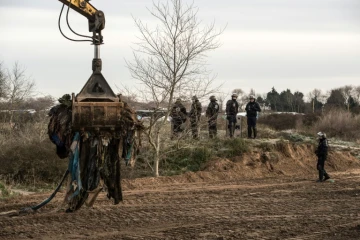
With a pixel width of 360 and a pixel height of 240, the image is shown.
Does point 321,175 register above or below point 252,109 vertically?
below

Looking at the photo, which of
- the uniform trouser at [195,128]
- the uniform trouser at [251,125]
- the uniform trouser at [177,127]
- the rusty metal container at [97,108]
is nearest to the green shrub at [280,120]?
the uniform trouser at [251,125]

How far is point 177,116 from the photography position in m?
19.6

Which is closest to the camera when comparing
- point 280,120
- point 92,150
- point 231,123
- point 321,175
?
point 92,150

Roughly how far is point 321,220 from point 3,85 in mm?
25509

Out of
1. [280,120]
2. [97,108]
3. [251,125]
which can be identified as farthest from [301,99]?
[97,108]

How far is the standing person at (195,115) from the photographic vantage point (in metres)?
19.2

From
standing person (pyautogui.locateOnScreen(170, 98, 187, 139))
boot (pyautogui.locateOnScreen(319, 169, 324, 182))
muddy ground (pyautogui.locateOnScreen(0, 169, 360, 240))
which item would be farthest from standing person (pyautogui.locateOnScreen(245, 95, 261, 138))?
muddy ground (pyautogui.locateOnScreen(0, 169, 360, 240))

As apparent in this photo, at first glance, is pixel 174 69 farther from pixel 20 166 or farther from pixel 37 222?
pixel 37 222

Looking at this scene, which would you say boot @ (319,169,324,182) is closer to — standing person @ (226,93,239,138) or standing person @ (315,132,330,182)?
standing person @ (315,132,330,182)

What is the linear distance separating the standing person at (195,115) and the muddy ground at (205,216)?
3.21m

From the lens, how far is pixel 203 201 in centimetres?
1459

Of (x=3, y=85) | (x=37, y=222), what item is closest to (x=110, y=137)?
(x=37, y=222)

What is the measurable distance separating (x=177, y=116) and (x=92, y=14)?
9.40 m

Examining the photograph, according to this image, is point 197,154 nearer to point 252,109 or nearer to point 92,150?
point 252,109
